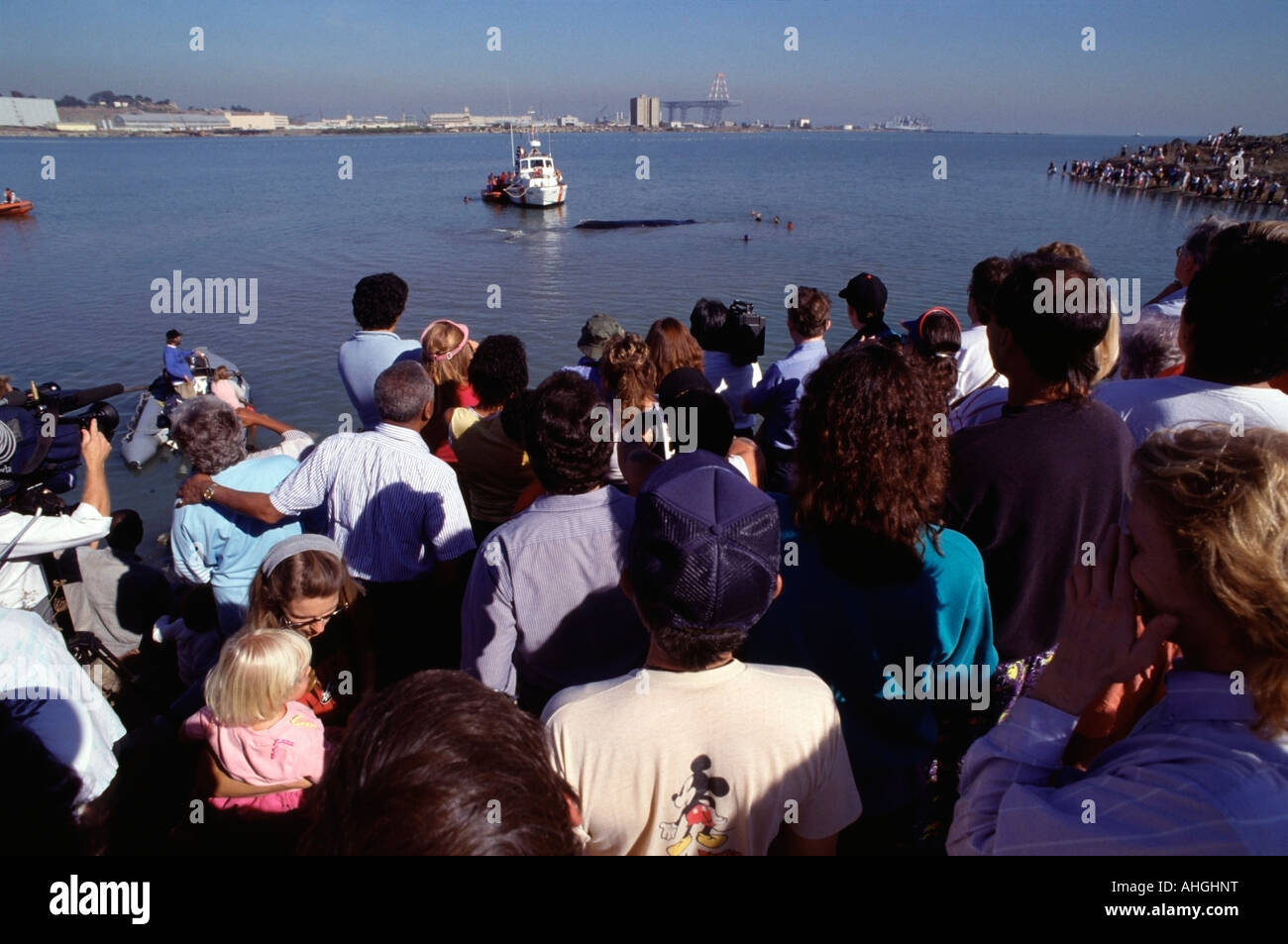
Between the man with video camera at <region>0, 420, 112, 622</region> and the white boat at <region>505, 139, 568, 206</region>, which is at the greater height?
the white boat at <region>505, 139, 568, 206</region>

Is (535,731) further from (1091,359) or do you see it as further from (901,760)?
(1091,359)

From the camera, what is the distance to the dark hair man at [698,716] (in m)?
1.67

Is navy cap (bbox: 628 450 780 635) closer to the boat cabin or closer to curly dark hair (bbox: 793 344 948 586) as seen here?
curly dark hair (bbox: 793 344 948 586)

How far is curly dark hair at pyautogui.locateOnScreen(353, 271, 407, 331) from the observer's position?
5.06 m

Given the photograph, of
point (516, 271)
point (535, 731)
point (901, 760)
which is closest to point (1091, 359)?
point (901, 760)

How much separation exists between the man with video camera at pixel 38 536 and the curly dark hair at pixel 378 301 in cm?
190

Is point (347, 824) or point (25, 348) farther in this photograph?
point (25, 348)

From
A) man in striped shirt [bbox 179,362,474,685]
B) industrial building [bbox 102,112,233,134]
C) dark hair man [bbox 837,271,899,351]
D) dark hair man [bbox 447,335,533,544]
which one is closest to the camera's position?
man in striped shirt [bbox 179,362,474,685]

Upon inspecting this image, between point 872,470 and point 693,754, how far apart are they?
3.28 ft

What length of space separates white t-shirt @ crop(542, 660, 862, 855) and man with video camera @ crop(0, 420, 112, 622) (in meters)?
2.86

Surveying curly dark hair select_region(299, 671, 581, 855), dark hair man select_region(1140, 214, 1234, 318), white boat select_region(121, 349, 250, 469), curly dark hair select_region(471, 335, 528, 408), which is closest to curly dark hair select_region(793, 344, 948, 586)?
curly dark hair select_region(299, 671, 581, 855)

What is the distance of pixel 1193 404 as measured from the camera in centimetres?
262
